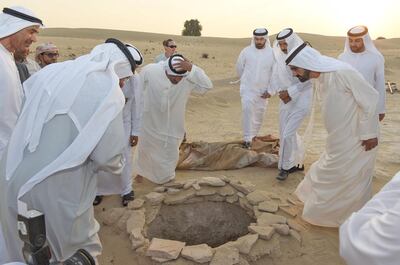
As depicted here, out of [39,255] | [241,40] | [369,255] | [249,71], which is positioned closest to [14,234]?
[39,255]

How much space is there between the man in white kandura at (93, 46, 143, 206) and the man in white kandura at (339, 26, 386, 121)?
8.78 feet

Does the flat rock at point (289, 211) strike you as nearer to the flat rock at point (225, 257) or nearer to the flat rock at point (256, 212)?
the flat rock at point (256, 212)

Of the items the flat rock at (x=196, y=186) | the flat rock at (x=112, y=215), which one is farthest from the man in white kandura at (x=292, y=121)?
the flat rock at (x=112, y=215)

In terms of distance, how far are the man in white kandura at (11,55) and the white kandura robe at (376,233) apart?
2739 mm

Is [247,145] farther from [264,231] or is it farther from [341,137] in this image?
[264,231]

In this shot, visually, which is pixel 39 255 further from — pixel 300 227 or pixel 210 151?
pixel 210 151

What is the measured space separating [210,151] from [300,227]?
236 centimetres

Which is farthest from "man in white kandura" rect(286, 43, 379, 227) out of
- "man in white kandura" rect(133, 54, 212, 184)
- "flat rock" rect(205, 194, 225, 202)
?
"man in white kandura" rect(133, 54, 212, 184)

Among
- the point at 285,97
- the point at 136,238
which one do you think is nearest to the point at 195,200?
the point at 136,238

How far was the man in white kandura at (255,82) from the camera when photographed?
24.5 feet

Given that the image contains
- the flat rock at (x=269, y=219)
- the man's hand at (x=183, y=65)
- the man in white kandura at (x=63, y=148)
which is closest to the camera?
the man in white kandura at (x=63, y=148)

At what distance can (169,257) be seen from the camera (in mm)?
3857

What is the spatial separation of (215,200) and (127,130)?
1.25 m

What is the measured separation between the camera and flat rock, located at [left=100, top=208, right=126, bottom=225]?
15.1ft
